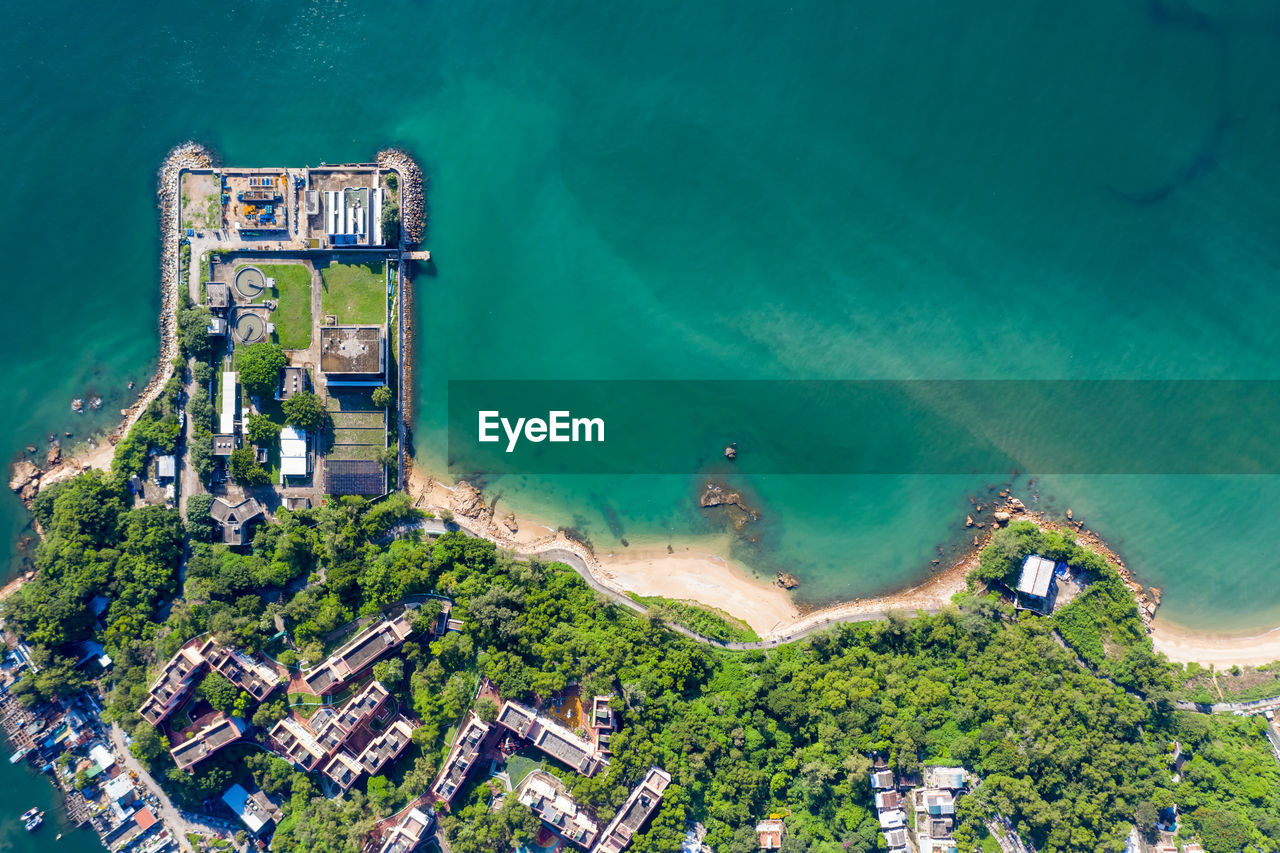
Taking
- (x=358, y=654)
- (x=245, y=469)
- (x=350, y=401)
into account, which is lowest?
(x=358, y=654)

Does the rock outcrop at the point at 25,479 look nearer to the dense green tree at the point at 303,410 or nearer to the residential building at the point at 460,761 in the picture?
the dense green tree at the point at 303,410

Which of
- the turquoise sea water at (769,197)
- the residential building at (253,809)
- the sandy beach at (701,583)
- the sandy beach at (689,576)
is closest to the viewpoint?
A: the residential building at (253,809)

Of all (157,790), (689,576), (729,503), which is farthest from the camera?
(689,576)

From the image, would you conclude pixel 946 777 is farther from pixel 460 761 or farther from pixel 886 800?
pixel 460 761

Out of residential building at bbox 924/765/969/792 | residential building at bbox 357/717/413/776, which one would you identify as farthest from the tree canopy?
residential building at bbox 924/765/969/792

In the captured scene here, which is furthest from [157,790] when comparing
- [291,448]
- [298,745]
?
[291,448]

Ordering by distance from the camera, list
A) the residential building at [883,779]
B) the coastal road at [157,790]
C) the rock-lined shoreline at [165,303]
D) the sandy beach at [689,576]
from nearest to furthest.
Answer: the residential building at [883,779]
the coastal road at [157,790]
the rock-lined shoreline at [165,303]
the sandy beach at [689,576]

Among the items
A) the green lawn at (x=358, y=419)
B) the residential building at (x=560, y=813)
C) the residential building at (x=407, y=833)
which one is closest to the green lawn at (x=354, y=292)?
the green lawn at (x=358, y=419)
